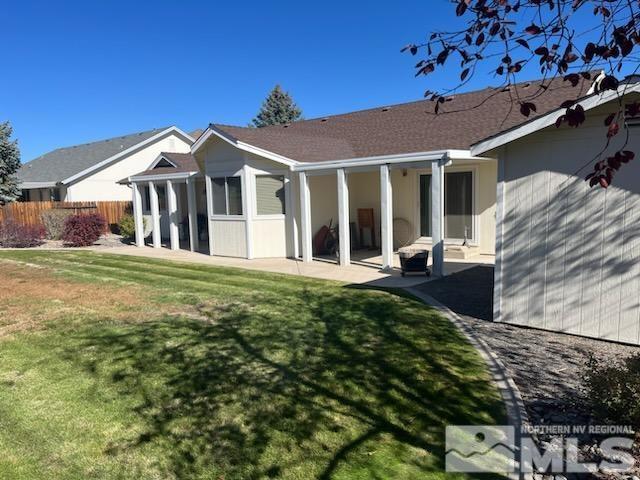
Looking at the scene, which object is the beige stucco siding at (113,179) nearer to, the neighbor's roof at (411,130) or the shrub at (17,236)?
the shrub at (17,236)

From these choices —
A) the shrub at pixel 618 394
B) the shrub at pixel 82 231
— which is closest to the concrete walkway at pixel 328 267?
the shrub at pixel 82 231

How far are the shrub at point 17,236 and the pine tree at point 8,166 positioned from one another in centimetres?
640

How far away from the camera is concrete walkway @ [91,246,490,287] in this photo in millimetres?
10859

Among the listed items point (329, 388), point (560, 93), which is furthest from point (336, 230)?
point (329, 388)

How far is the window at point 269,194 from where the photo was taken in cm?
1459

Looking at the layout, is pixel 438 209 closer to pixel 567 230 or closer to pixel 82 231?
pixel 567 230

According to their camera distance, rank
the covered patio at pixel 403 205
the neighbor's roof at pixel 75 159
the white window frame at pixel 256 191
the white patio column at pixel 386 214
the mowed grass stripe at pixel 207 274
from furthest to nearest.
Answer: the neighbor's roof at pixel 75 159
the white window frame at pixel 256 191
the white patio column at pixel 386 214
the covered patio at pixel 403 205
the mowed grass stripe at pixel 207 274

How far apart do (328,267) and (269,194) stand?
3315 mm

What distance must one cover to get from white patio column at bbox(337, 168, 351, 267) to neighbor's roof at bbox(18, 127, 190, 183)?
2124cm

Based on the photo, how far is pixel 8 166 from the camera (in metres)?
26.7

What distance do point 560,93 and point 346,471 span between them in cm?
1351

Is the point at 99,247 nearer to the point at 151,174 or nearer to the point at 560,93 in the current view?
the point at 151,174

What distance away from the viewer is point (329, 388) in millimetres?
4973

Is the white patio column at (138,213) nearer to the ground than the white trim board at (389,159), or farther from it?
nearer to the ground
